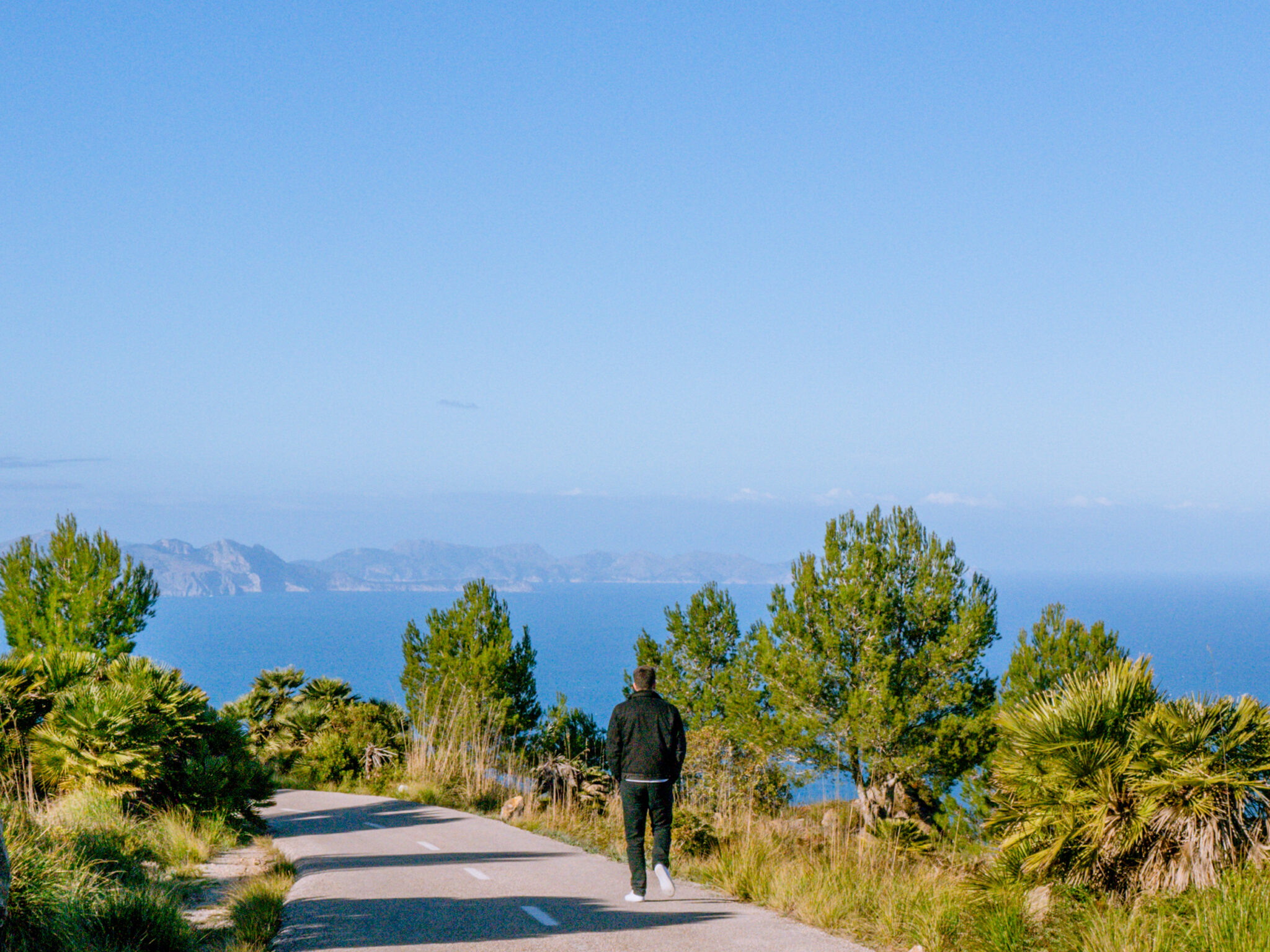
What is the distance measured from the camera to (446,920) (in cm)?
766

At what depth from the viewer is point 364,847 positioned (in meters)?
12.4

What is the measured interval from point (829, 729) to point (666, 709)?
105 ft

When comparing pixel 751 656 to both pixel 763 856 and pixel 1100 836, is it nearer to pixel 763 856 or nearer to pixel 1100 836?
pixel 763 856

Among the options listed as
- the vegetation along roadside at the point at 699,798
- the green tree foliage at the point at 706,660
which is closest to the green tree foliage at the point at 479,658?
the vegetation along roadside at the point at 699,798

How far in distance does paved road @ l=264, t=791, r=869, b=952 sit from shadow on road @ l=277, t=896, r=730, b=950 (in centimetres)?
2

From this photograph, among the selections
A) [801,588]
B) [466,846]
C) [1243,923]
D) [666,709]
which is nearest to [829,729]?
[801,588]

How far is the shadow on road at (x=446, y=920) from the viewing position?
275 inches

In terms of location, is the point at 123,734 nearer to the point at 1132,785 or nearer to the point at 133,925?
the point at 133,925

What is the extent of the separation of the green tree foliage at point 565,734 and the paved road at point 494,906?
53.0 ft

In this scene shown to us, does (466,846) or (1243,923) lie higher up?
(1243,923)

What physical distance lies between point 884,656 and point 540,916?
104 feet

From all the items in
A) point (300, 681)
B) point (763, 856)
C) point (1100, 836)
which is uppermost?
point (1100, 836)

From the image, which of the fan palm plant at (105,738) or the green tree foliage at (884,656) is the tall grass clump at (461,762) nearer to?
the fan palm plant at (105,738)

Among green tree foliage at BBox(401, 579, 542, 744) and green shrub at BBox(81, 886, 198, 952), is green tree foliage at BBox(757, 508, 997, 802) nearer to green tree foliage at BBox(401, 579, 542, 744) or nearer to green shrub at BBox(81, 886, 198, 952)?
green tree foliage at BBox(401, 579, 542, 744)
